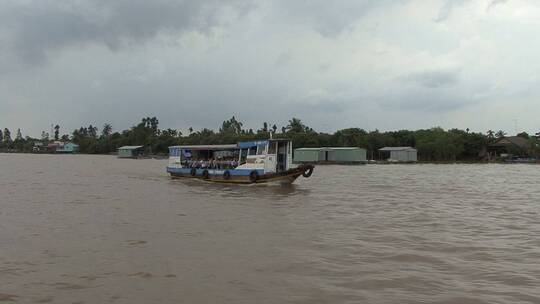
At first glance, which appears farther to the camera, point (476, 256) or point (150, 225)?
point (150, 225)

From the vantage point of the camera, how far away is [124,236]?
11547 mm

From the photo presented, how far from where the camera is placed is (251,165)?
93.2ft

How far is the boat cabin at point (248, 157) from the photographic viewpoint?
28141 millimetres

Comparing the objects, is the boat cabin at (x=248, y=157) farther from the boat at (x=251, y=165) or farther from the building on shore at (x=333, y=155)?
the building on shore at (x=333, y=155)

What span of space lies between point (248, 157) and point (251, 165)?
630 millimetres

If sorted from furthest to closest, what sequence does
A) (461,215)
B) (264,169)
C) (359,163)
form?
(359,163), (264,169), (461,215)

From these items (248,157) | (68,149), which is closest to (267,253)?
(248,157)

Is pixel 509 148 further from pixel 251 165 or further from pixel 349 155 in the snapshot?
pixel 251 165

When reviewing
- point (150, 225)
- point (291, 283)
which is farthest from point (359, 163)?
point (291, 283)

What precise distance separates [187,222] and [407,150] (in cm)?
6531

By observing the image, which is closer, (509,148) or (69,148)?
(509,148)

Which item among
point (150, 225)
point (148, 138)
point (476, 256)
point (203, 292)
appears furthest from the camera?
point (148, 138)

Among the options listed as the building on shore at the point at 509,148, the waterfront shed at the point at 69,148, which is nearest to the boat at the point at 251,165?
the building on shore at the point at 509,148

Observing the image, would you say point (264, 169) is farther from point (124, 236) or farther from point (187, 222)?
point (124, 236)
